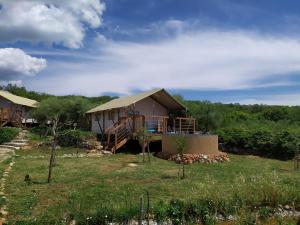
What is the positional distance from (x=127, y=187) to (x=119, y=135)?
1495cm

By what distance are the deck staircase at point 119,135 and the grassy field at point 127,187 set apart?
14.2 feet

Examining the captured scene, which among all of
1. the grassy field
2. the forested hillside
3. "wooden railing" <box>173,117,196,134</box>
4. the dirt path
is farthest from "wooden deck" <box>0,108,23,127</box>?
"wooden railing" <box>173,117,196,134</box>

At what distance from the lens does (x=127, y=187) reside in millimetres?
14977

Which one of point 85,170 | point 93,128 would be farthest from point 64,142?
point 85,170

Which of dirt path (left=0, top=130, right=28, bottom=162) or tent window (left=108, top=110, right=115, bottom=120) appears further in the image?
tent window (left=108, top=110, right=115, bottom=120)

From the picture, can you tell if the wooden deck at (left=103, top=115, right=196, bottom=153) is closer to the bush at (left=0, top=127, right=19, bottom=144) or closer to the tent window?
the tent window

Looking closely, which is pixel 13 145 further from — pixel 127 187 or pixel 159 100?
pixel 127 187

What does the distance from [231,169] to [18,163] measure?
10987 mm

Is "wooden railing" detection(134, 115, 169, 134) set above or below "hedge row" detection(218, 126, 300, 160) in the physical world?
above

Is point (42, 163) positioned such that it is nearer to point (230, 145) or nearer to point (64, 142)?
point (64, 142)

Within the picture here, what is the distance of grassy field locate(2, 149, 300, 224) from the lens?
36.8 feet

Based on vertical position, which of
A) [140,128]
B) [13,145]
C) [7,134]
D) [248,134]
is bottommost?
[13,145]

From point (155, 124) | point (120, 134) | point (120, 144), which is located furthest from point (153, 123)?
point (120, 144)

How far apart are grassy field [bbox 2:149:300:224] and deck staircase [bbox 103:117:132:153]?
171 inches
